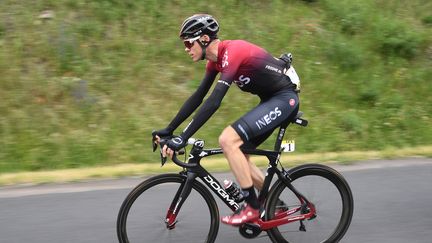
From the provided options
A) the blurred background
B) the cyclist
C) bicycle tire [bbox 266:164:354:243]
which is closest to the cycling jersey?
the cyclist

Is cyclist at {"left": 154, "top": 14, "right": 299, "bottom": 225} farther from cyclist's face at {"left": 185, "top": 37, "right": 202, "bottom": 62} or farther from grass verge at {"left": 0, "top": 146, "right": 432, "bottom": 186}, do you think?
grass verge at {"left": 0, "top": 146, "right": 432, "bottom": 186}

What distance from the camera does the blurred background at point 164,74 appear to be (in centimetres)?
788

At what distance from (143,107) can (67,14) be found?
2.30 meters

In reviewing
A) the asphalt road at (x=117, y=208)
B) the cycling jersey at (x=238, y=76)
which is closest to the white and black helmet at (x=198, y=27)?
the cycling jersey at (x=238, y=76)

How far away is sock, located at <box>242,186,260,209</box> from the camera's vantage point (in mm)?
4395

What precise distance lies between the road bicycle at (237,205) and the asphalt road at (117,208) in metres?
0.31

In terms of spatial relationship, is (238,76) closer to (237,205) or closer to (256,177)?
(256,177)

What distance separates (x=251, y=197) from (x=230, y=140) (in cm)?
50

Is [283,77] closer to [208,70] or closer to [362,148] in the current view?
[208,70]

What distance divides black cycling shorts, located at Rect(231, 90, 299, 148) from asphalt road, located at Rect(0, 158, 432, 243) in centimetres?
93

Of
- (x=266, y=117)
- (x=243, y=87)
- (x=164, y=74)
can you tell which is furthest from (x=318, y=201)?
(x=164, y=74)

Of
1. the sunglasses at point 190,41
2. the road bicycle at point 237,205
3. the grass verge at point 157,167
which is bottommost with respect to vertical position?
the grass verge at point 157,167

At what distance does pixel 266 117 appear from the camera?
4379mm

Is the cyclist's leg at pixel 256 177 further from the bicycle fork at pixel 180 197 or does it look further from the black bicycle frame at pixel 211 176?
the bicycle fork at pixel 180 197
